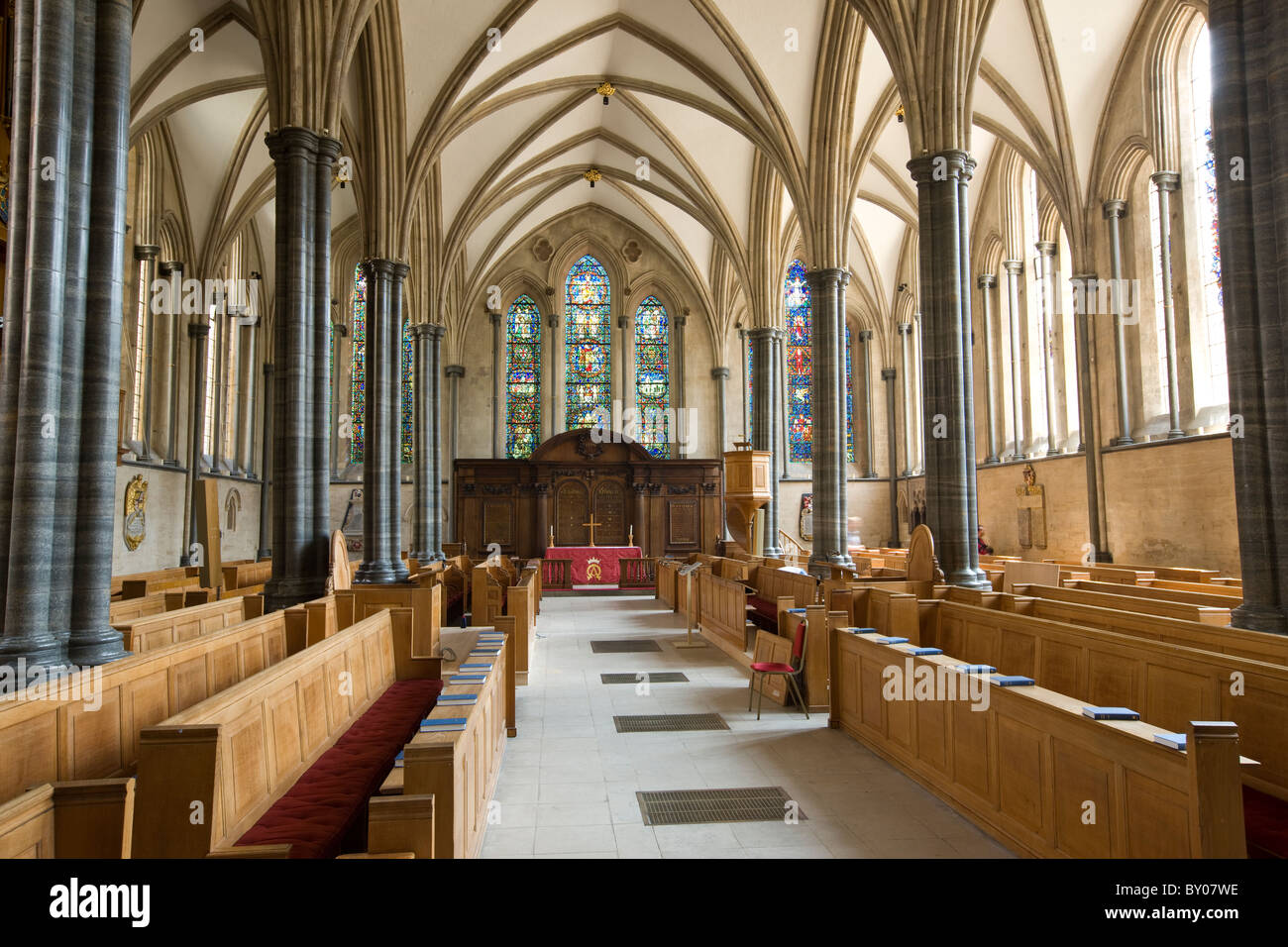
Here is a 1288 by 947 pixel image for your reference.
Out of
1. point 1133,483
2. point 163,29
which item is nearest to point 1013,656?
point 1133,483

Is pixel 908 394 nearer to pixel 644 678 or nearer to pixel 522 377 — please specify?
pixel 522 377

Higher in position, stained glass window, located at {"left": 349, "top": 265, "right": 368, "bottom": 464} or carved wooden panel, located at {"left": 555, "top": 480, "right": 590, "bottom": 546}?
stained glass window, located at {"left": 349, "top": 265, "right": 368, "bottom": 464}

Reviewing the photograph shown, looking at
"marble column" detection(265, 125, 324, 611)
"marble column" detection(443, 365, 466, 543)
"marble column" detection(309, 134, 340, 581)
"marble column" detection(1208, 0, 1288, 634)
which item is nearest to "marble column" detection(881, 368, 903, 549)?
"marble column" detection(443, 365, 466, 543)

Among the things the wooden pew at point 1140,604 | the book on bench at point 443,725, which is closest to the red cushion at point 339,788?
the book on bench at point 443,725

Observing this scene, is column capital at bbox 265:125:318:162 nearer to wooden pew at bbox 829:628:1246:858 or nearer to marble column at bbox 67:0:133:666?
marble column at bbox 67:0:133:666

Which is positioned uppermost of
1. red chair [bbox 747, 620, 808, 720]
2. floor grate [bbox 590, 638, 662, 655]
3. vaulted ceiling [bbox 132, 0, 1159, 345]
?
vaulted ceiling [bbox 132, 0, 1159, 345]

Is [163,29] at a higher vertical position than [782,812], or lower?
higher

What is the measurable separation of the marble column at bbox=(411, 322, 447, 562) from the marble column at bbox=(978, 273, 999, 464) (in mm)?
13875

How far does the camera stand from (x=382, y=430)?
13641mm

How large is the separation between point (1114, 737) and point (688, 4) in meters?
16.0

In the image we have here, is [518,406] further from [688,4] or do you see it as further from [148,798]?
[148,798]

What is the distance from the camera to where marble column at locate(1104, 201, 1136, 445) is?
15680mm

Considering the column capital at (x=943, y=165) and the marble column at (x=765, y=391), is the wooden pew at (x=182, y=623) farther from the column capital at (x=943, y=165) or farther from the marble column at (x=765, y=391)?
the marble column at (x=765, y=391)
